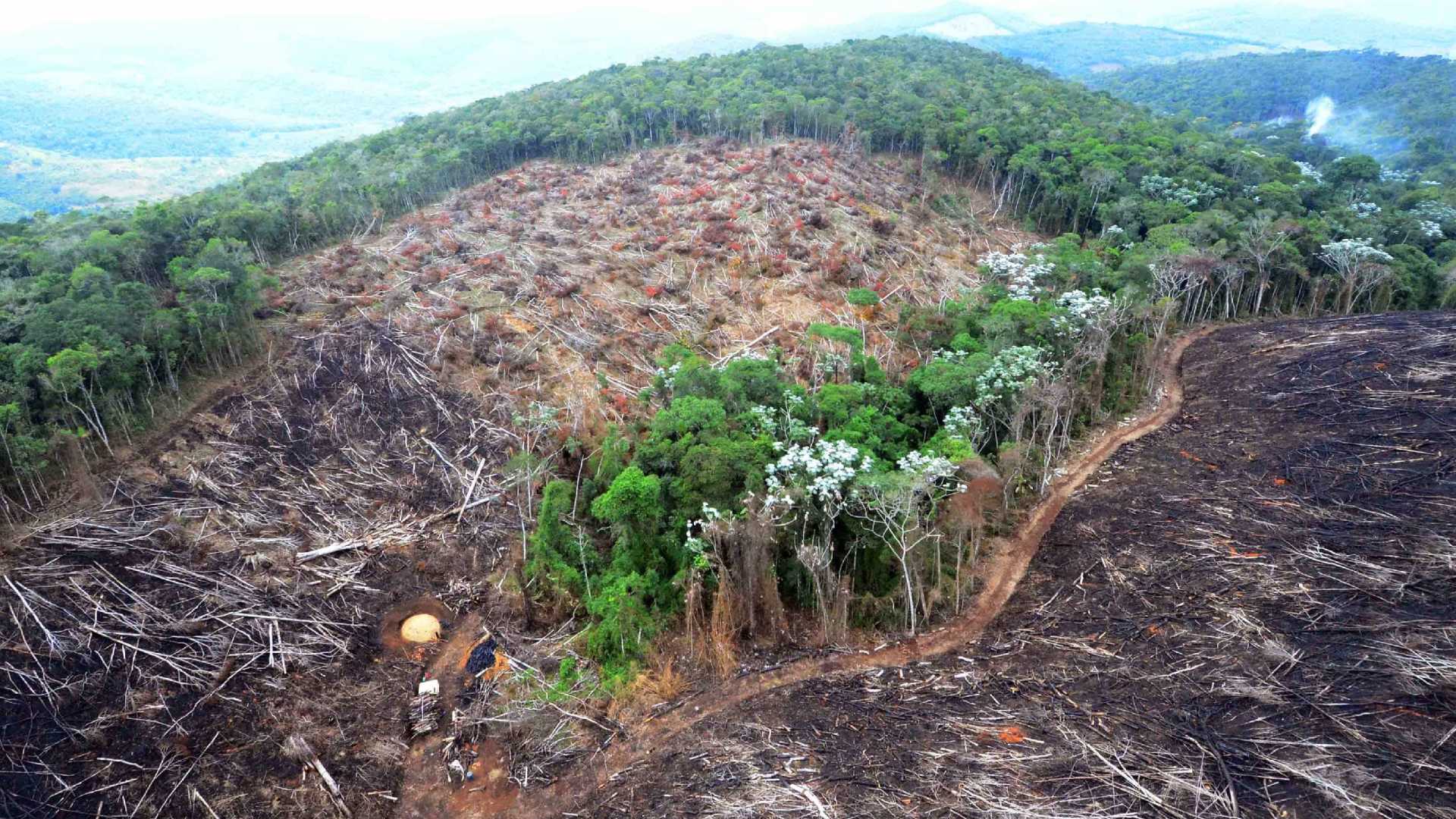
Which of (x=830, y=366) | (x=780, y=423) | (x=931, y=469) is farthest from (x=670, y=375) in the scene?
(x=931, y=469)

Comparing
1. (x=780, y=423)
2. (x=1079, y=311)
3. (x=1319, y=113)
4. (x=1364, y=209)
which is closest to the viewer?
(x=780, y=423)

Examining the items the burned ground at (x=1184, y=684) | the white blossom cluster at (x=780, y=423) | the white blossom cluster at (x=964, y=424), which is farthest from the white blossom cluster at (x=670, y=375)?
the burned ground at (x=1184, y=684)

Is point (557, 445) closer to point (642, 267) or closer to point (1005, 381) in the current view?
point (642, 267)

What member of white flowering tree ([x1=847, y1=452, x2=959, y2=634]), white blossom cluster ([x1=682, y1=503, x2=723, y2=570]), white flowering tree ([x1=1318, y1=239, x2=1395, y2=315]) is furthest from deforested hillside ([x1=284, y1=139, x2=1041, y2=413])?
white flowering tree ([x1=1318, y1=239, x2=1395, y2=315])

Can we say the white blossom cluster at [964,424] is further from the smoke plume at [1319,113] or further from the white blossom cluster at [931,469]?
the smoke plume at [1319,113]

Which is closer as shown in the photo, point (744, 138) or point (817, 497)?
point (817, 497)

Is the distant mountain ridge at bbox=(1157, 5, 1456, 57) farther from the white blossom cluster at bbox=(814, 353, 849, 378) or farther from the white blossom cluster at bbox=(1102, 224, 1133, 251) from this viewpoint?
the white blossom cluster at bbox=(814, 353, 849, 378)
